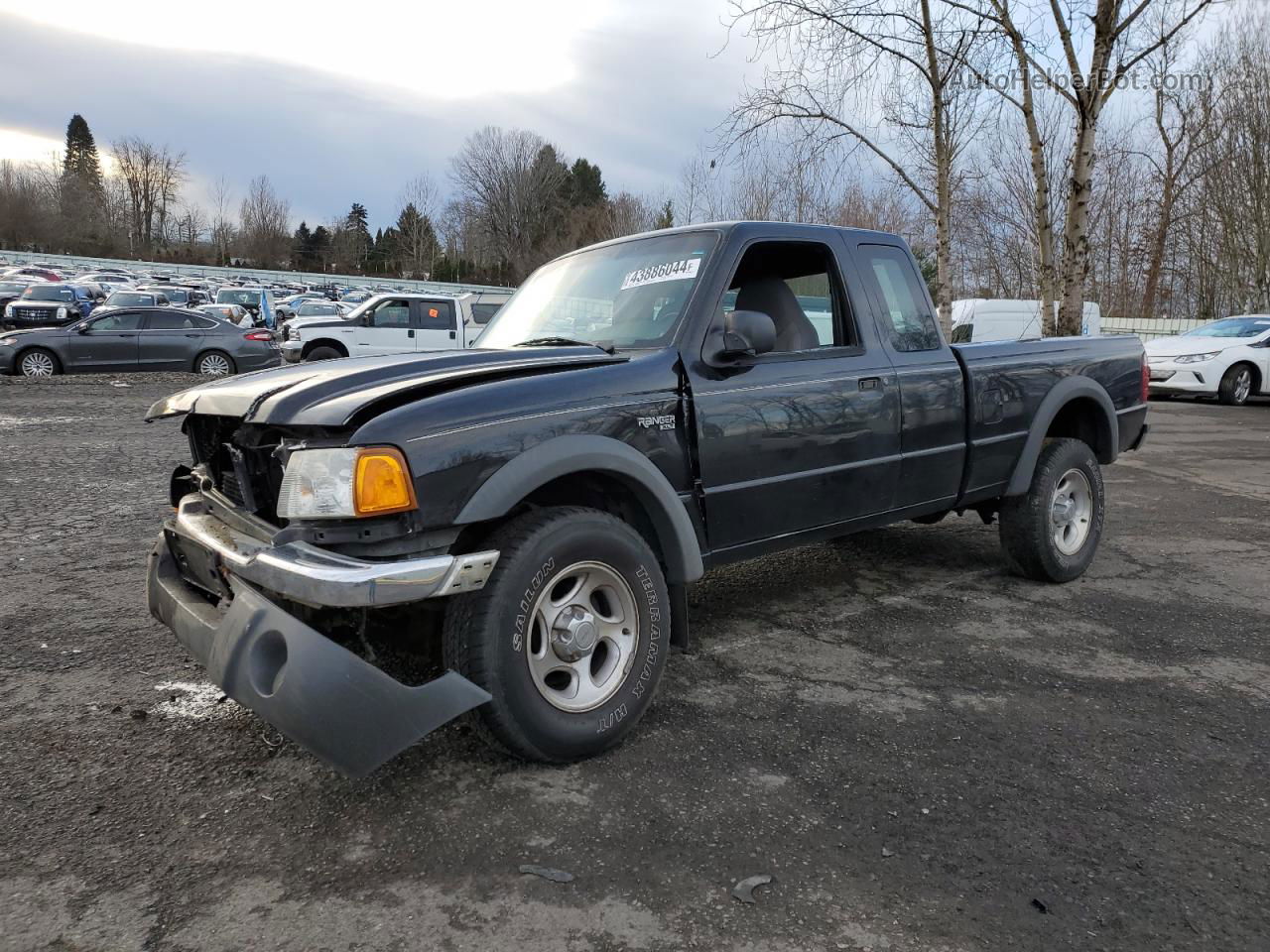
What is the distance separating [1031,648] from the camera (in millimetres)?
4160

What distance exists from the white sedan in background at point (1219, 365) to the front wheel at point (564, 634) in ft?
57.1

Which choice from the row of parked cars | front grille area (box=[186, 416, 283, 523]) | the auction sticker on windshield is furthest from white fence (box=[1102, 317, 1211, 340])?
front grille area (box=[186, 416, 283, 523])

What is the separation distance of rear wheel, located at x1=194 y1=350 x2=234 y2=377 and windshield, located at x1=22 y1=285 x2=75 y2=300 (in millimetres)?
15046

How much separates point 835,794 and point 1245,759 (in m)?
1.50

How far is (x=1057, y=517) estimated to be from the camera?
5227 millimetres

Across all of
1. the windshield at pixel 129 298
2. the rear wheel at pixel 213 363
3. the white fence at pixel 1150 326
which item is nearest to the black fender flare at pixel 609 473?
the rear wheel at pixel 213 363

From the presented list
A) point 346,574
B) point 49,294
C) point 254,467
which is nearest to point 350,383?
point 254,467

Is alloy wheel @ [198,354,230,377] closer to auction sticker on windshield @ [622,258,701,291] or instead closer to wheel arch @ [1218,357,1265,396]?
auction sticker on windshield @ [622,258,701,291]

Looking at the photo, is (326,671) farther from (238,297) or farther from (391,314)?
(238,297)

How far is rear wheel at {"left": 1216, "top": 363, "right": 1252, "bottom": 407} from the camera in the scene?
17.2 metres

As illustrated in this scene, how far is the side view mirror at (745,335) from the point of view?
11.2ft

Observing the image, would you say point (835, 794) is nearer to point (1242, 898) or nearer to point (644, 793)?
point (644, 793)

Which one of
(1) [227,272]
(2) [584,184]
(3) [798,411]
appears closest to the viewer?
(3) [798,411]

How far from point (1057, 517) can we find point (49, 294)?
32851 mm
